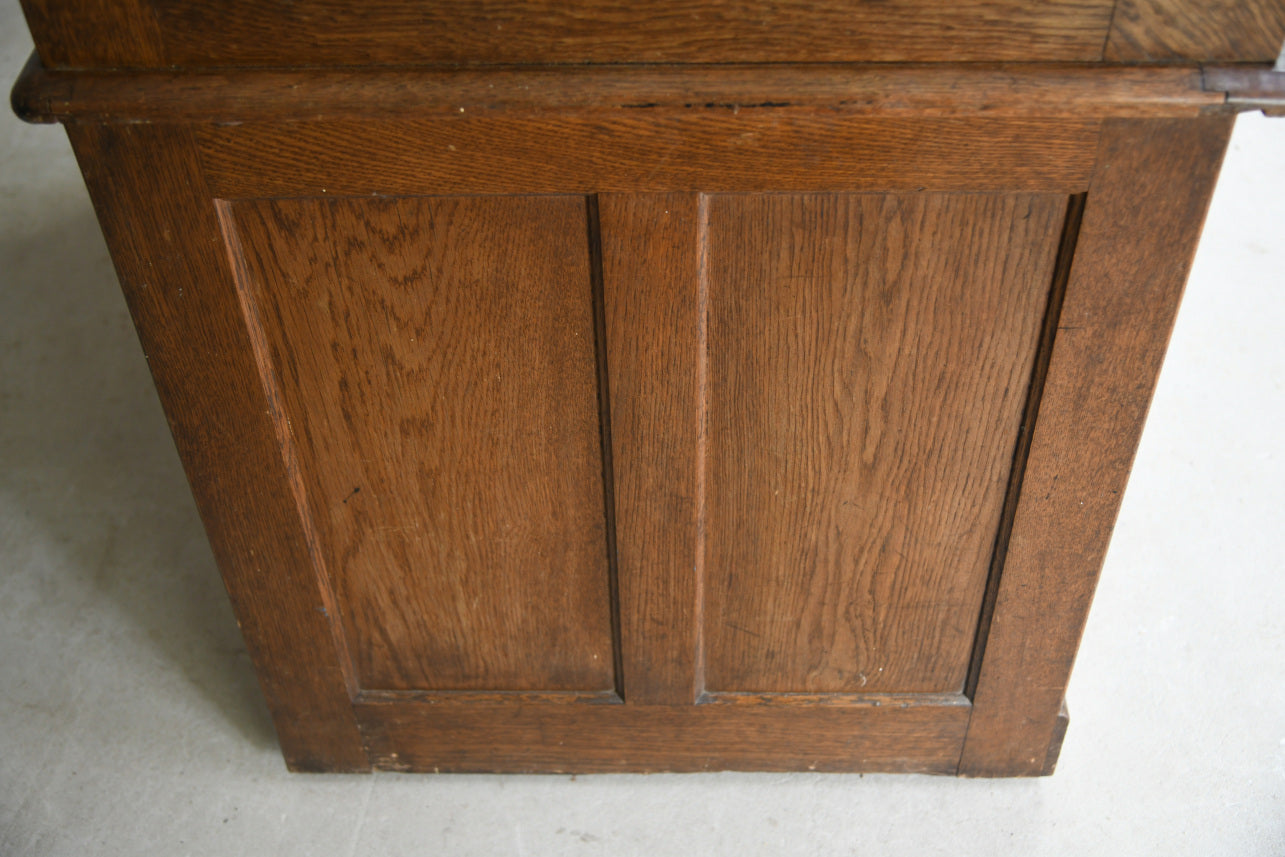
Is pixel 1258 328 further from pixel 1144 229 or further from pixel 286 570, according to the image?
pixel 286 570

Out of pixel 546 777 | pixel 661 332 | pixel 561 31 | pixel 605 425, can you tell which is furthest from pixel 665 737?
pixel 561 31

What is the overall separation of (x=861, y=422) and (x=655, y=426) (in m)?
0.24

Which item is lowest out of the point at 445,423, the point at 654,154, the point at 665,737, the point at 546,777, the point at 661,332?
the point at 546,777

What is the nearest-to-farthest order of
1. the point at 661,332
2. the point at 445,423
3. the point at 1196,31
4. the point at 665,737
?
the point at 1196,31, the point at 661,332, the point at 445,423, the point at 665,737

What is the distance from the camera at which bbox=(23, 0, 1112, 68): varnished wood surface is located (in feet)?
3.28

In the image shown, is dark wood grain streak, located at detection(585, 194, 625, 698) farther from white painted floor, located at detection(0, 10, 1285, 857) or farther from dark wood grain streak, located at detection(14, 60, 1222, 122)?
white painted floor, located at detection(0, 10, 1285, 857)

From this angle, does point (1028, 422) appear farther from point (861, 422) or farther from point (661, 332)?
point (661, 332)

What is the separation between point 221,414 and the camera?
1299mm

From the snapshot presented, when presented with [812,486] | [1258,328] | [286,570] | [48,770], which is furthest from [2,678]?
[1258,328]

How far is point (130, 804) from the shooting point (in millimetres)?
1686

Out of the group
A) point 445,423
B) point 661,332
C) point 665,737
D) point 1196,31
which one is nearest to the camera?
point 1196,31

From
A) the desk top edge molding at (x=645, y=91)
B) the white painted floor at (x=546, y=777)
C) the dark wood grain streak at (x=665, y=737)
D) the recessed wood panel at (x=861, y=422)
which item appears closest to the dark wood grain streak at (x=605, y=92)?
the desk top edge molding at (x=645, y=91)

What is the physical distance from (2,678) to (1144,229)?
189 centimetres

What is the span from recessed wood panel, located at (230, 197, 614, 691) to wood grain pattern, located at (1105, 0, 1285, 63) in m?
0.55
